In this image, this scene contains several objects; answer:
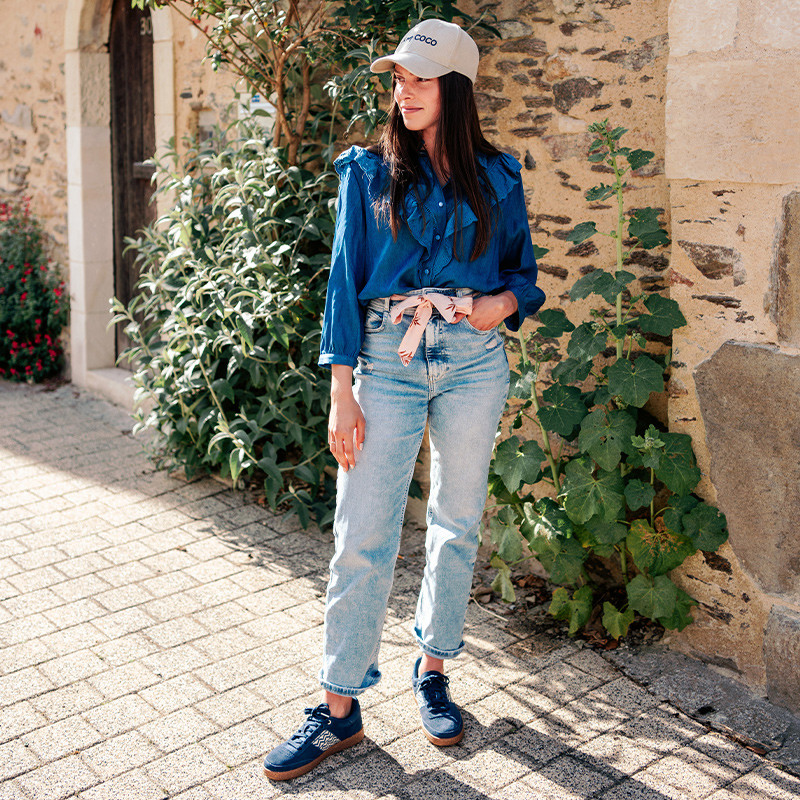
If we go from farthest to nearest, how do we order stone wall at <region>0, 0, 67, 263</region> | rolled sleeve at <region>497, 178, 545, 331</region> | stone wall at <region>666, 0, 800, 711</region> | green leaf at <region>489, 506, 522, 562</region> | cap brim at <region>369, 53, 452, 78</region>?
stone wall at <region>0, 0, 67, 263</region>, green leaf at <region>489, 506, 522, 562</region>, stone wall at <region>666, 0, 800, 711</region>, rolled sleeve at <region>497, 178, 545, 331</region>, cap brim at <region>369, 53, 452, 78</region>

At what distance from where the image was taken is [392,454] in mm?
2400

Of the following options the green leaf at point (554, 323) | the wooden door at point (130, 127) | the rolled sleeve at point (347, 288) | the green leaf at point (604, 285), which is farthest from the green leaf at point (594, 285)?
the wooden door at point (130, 127)

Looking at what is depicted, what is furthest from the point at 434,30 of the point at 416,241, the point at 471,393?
the point at 471,393

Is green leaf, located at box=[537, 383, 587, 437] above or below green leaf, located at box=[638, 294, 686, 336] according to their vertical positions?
below

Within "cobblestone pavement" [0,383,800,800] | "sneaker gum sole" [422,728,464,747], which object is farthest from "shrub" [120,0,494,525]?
"sneaker gum sole" [422,728,464,747]

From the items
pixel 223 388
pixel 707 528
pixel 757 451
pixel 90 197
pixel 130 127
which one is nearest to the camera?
pixel 757 451

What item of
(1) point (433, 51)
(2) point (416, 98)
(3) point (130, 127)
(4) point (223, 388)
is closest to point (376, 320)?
(2) point (416, 98)

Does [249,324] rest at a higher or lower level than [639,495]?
higher

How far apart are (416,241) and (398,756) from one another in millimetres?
1407

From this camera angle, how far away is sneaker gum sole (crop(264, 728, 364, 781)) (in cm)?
245

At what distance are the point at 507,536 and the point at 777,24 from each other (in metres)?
1.80

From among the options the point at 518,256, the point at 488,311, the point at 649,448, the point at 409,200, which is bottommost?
the point at 649,448

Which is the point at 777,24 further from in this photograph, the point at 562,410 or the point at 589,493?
the point at 589,493

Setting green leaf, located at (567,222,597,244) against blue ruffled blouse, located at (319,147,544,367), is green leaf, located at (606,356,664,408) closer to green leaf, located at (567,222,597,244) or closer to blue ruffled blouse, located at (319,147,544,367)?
green leaf, located at (567,222,597,244)
